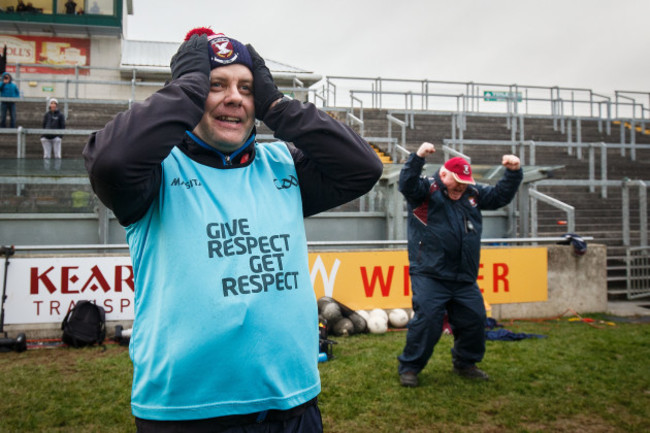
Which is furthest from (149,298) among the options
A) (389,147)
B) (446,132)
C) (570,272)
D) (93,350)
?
(446,132)

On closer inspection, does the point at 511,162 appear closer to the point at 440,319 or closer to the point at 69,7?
the point at 440,319

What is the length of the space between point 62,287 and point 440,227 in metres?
5.56

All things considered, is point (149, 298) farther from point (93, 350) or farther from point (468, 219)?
point (93, 350)

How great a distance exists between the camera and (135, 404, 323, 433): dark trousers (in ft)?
5.21

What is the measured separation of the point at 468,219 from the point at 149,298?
13.9ft

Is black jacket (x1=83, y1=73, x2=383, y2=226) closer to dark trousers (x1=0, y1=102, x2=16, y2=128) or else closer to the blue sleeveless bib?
the blue sleeveless bib

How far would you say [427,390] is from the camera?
5066mm

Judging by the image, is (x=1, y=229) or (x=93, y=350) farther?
(x=1, y=229)

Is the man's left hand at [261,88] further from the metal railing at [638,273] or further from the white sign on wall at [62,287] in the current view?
the metal railing at [638,273]

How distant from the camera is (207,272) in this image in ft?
5.30

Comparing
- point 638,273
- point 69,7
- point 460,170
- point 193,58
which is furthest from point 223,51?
point 69,7

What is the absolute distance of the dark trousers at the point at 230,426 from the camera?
5.21 ft

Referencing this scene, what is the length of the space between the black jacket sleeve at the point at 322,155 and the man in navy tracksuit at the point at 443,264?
322 centimetres

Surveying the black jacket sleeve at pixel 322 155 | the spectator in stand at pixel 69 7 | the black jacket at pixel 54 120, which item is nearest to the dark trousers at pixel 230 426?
the black jacket sleeve at pixel 322 155
